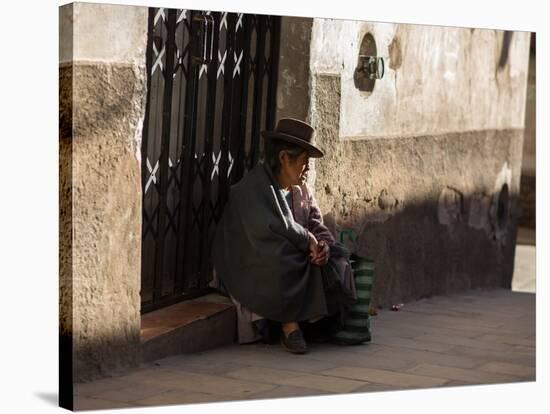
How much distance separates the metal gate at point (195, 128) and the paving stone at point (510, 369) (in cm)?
172

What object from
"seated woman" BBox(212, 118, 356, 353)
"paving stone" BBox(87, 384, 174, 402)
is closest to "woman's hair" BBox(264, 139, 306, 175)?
"seated woman" BBox(212, 118, 356, 353)

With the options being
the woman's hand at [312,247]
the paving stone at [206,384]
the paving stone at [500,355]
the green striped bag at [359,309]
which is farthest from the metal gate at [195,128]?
the paving stone at [500,355]

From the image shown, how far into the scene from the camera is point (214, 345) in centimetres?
657

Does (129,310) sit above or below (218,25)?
below

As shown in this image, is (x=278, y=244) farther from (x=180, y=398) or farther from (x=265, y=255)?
(x=180, y=398)

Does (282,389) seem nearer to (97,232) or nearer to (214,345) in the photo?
(214,345)

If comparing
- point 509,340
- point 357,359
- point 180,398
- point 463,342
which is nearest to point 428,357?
point 463,342

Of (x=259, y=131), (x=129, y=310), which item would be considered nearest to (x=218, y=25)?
(x=259, y=131)

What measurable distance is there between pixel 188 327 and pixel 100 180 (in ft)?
3.64

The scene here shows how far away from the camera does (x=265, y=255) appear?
21.6 feet

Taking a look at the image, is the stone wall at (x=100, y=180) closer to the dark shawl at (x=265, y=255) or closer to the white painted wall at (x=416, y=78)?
the dark shawl at (x=265, y=255)

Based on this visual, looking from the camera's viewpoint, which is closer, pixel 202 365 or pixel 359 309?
pixel 202 365

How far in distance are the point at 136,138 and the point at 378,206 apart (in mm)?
1816

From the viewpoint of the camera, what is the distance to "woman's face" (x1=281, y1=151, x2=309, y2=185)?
6586mm
